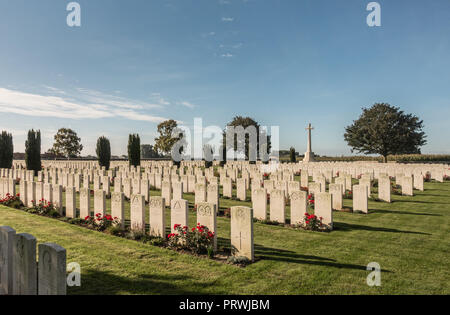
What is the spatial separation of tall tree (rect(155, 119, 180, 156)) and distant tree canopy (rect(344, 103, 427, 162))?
35541 millimetres

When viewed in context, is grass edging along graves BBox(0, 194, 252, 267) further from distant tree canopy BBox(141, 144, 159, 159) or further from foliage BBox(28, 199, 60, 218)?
distant tree canopy BBox(141, 144, 159, 159)

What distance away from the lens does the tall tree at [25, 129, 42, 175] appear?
2964 cm

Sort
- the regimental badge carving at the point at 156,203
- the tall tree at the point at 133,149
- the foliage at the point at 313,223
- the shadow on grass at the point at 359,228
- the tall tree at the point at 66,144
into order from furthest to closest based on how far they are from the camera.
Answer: the tall tree at the point at 66,144
the tall tree at the point at 133,149
the foliage at the point at 313,223
the shadow on grass at the point at 359,228
the regimental badge carving at the point at 156,203

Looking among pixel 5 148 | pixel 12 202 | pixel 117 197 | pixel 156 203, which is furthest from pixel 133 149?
pixel 156 203

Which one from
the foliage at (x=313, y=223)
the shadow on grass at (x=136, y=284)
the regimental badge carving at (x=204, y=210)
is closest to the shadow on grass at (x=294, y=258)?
the regimental badge carving at (x=204, y=210)

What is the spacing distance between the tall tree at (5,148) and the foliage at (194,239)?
34371 millimetres

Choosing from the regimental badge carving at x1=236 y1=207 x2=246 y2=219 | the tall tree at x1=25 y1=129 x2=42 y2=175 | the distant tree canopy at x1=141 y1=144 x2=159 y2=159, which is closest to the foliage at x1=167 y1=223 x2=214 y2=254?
the regimental badge carving at x1=236 y1=207 x2=246 y2=219

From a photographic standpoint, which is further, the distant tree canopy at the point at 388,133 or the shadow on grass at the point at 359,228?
the distant tree canopy at the point at 388,133

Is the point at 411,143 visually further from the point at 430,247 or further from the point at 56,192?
the point at 56,192

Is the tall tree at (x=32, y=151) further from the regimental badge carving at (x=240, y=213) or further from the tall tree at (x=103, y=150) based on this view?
the regimental badge carving at (x=240, y=213)

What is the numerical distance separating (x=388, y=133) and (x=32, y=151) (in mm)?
50917

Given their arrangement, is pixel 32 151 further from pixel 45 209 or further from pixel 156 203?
pixel 156 203

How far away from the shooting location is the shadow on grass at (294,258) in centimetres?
586
